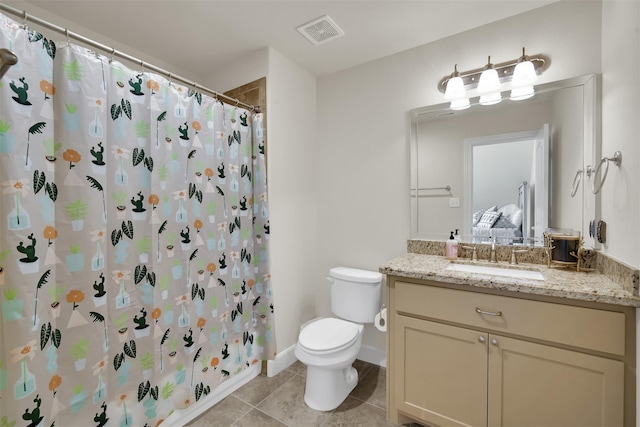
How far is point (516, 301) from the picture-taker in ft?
4.06

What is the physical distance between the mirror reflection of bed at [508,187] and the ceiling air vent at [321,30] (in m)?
1.14

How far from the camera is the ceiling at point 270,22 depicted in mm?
1583

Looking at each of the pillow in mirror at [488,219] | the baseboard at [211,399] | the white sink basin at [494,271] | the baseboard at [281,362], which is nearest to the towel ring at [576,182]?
the pillow in mirror at [488,219]

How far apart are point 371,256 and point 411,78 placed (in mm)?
1375

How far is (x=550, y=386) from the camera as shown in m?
1.17

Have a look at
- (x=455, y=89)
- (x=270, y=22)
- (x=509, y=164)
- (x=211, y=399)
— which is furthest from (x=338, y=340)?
(x=270, y=22)

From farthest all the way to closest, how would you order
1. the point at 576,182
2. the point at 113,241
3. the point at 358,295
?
the point at 358,295
the point at 576,182
the point at 113,241

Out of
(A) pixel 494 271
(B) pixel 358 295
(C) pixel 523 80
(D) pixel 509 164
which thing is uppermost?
(C) pixel 523 80

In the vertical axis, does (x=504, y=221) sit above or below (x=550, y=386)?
above

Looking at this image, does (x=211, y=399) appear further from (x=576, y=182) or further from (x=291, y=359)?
(x=576, y=182)

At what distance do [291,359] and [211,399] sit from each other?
0.66 metres

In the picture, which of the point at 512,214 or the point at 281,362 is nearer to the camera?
the point at 512,214

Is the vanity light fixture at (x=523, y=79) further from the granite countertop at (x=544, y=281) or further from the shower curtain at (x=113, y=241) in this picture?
the shower curtain at (x=113, y=241)

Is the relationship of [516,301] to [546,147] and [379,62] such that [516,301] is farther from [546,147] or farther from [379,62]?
[379,62]
